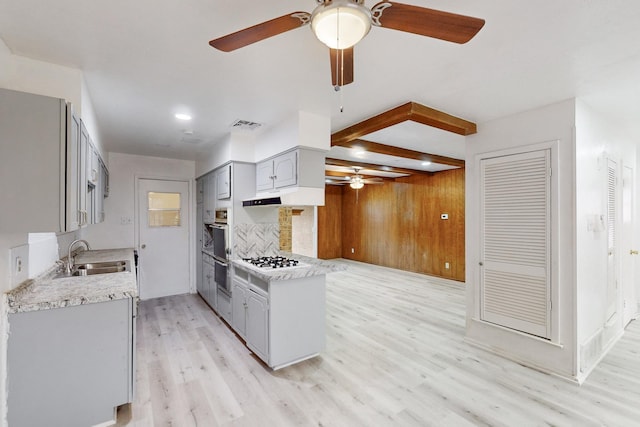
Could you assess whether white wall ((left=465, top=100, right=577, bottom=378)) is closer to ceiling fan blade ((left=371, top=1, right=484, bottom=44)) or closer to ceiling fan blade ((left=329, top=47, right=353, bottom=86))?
ceiling fan blade ((left=371, top=1, right=484, bottom=44))

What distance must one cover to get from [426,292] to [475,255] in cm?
241

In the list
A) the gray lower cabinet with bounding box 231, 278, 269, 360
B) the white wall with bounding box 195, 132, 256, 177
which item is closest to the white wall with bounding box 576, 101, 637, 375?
the gray lower cabinet with bounding box 231, 278, 269, 360

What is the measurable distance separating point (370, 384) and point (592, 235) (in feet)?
8.42

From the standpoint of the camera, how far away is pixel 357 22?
1090mm

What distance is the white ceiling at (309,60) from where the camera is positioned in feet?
4.75

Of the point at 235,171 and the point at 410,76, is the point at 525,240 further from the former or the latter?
the point at 235,171

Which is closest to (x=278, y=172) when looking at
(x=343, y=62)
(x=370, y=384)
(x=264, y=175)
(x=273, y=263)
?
(x=264, y=175)

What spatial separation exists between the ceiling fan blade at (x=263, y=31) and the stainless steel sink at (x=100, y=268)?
2779 mm

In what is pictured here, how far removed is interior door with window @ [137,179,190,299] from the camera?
16.0ft

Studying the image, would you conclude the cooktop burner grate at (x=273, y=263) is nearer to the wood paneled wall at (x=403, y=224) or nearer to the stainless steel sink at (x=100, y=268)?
the stainless steel sink at (x=100, y=268)

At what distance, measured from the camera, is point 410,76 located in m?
2.12

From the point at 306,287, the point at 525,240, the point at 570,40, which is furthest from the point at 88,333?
the point at 525,240

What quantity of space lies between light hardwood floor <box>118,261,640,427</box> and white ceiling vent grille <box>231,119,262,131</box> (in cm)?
248

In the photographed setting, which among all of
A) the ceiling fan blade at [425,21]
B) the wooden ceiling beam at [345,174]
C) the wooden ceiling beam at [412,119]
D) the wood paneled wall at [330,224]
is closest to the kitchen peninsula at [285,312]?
the wooden ceiling beam at [412,119]
